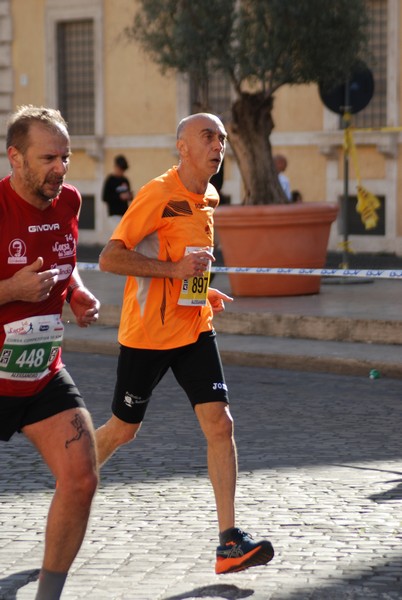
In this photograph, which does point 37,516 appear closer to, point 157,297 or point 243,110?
point 157,297

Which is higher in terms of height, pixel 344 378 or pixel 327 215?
pixel 327 215

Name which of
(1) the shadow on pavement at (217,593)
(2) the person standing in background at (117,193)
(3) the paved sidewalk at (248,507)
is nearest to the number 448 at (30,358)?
(3) the paved sidewalk at (248,507)

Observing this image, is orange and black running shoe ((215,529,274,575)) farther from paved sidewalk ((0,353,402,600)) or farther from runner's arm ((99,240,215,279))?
runner's arm ((99,240,215,279))

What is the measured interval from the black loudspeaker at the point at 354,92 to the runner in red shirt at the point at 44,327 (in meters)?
12.8

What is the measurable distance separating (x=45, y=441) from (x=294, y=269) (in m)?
9.72

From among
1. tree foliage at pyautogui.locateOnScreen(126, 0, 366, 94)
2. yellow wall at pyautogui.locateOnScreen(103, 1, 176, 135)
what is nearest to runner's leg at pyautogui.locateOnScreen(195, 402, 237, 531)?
tree foliage at pyautogui.locateOnScreen(126, 0, 366, 94)

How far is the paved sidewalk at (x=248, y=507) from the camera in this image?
18.0ft

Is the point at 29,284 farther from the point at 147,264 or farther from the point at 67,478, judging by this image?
the point at 147,264

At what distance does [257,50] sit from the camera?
55.1ft

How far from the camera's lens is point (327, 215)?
15.9 metres

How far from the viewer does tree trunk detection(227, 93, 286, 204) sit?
54.5 ft

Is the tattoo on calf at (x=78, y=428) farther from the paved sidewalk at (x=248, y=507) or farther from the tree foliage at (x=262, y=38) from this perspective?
the tree foliage at (x=262, y=38)

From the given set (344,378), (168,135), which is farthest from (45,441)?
(168,135)

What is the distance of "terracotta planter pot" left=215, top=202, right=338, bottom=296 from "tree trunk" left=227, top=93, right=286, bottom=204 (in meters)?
0.87
